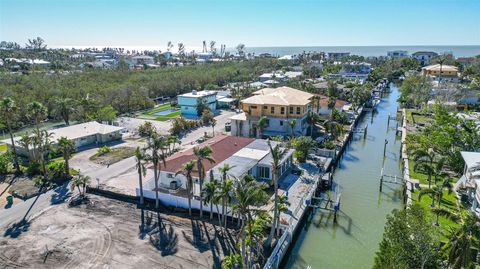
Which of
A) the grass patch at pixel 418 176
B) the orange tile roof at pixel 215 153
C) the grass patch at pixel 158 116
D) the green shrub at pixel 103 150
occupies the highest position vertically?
the orange tile roof at pixel 215 153

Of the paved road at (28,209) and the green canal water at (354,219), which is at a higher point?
the paved road at (28,209)

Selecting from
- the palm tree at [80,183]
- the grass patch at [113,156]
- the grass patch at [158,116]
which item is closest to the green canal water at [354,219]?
the palm tree at [80,183]

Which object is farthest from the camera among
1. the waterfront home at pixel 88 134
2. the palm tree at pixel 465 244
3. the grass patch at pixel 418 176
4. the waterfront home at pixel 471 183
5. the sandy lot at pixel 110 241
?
the waterfront home at pixel 88 134

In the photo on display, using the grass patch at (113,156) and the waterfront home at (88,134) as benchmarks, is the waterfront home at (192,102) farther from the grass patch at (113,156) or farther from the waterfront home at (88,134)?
the grass patch at (113,156)

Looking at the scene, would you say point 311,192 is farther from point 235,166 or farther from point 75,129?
point 75,129

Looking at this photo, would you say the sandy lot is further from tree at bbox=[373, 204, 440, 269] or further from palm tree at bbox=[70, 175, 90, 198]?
tree at bbox=[373, 204, 440, 269]

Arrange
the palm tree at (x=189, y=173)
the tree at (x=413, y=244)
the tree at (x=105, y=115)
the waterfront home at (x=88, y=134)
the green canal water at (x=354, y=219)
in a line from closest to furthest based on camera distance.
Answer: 1. the tree at (x=413, y=244)
2. the green canal water at (x=354, y=219)
3. the palm tree at (x=189, y=173)
4. the waterfront home at (x=88, y=134)
5. the tree at (x=105, y=115)

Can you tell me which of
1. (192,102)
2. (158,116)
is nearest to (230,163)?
(192,102)

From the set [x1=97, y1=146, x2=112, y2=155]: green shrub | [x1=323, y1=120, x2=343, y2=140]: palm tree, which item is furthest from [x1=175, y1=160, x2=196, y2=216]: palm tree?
[x1=323, y1=120, x2=343, y2=140]: palm tree
